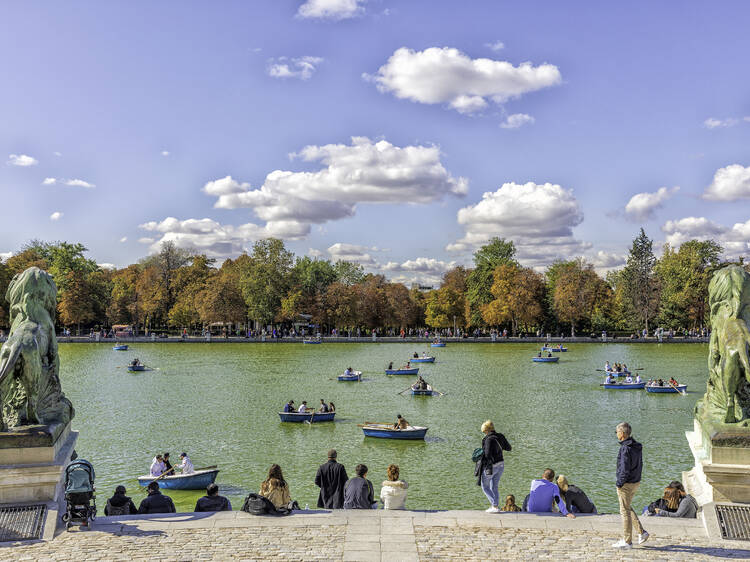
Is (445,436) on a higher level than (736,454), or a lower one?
lower

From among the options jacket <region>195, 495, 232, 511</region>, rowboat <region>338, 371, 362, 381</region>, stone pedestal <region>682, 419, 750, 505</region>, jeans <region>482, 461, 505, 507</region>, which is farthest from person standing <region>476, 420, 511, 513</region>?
rowboat <region>338, 371, 362, 381</region>

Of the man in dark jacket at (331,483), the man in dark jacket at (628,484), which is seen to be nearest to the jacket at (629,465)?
the man in dark jacket at (628,484)

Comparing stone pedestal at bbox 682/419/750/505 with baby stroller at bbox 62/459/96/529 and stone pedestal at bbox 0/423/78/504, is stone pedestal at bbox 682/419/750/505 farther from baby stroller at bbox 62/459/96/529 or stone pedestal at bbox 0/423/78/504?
stone pedestal at bbox 0/423/78/504

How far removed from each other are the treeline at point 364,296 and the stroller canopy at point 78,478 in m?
71.6

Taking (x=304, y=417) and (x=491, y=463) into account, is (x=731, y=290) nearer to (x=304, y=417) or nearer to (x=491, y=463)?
(x=491, y=463)

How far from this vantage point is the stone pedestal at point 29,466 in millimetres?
9461

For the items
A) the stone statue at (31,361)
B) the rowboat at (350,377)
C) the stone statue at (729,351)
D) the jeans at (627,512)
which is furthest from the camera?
the rowboat at (350,377)

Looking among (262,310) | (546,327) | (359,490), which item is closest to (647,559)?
(359,490)

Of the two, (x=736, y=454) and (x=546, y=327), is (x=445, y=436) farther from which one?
(x=546, y=327)

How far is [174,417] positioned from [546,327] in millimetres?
66117

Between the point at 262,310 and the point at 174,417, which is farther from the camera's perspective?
the point at 262,310

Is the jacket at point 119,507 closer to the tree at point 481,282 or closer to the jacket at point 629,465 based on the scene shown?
the jacket at point 629,465

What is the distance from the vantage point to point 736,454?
30.7 feet

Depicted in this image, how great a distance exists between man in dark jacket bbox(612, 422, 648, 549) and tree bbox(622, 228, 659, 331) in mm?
79246
